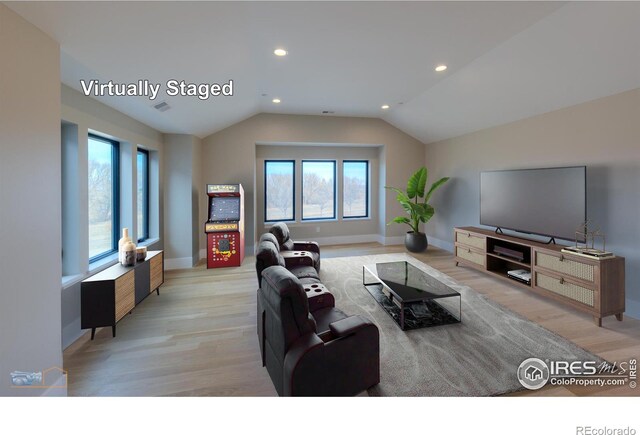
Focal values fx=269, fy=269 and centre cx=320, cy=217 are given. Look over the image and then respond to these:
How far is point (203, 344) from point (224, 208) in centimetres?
322

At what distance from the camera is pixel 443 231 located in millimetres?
6695

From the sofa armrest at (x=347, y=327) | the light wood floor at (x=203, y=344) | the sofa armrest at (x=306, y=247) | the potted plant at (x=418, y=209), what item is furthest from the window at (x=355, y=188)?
the sofa armrest at (x=347, y=327)

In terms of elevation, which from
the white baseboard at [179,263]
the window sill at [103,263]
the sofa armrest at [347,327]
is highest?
the window sill at [103,263]

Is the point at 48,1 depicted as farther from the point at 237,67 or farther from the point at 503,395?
the point at 503,395

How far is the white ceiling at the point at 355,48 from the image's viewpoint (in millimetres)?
2238

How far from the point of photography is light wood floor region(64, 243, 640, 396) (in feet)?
6.79

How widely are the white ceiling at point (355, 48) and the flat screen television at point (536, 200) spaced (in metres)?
1.03

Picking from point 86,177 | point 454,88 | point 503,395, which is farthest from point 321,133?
point 503,395

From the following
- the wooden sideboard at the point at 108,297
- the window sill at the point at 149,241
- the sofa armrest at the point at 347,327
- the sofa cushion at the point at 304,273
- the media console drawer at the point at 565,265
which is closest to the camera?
the sofa armrest at the point at 347,327

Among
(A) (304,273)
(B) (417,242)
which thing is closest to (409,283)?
(A) (304,273)

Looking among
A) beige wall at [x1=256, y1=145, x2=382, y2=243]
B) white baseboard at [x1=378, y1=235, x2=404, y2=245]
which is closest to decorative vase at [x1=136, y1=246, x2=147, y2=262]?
beige wall at [x1=256, y1=145, x2=382, y2=243]

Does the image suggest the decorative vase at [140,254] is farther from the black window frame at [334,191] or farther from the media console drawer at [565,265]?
the media console drawer at [565,265]

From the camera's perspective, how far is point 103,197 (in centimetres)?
369
